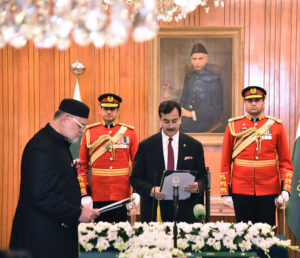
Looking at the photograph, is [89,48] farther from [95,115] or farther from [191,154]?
[191,154]

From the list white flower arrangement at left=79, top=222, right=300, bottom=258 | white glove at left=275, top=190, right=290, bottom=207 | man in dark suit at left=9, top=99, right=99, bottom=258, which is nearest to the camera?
man in dark suit at left=9, top=99, right=99, bottom=258

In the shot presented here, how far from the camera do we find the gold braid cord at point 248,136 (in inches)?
162

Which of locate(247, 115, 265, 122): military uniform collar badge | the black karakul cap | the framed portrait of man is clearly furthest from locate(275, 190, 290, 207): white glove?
the black karakul cap

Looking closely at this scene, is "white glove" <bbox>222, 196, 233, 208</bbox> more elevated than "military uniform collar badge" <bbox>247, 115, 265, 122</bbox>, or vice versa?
"military uniform collar badge" <bbox>247, 115, 265, 122</bbox>

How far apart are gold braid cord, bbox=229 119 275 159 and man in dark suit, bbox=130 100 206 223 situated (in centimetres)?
74

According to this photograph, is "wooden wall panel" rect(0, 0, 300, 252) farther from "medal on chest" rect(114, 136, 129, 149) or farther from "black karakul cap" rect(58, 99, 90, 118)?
"black karakul cap" rect(58, 99, 90, 118)

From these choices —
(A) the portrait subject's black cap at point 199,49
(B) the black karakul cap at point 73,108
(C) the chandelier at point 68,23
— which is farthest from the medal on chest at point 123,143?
(C) the chandelier at point 68,23

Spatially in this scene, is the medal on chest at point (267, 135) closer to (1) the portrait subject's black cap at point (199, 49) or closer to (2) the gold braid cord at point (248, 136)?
(2) the gold braid cord at point (248, 136)

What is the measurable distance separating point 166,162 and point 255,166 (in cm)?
100

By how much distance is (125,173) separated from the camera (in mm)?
4402

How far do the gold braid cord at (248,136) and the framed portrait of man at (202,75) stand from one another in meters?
1.00

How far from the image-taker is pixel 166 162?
3480 mm

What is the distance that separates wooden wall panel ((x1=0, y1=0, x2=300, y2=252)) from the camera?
5.16m

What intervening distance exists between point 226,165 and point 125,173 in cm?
95
